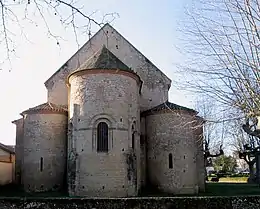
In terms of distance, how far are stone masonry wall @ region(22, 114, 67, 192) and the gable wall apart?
3305 millimetres

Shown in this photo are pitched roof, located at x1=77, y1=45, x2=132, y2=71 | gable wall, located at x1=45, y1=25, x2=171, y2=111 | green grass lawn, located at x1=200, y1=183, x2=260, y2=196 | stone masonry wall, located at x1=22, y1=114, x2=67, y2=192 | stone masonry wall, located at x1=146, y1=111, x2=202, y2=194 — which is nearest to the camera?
pitched roof, located at x1=77, y1=45, x2=132, y2=71

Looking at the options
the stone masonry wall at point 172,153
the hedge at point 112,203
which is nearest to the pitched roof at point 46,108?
the stone masonry wall at point 172,153

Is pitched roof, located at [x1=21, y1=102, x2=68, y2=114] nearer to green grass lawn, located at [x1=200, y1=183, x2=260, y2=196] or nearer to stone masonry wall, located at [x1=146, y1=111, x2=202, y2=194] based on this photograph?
stone masonry wall, located at [x1=146, y1=111, x2=202, y2=194]

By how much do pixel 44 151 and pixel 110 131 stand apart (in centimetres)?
606

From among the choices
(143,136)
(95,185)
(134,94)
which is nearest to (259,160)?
(143,136)

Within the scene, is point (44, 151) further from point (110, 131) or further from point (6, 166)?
point (6, 166)

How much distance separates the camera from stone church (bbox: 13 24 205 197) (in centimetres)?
2267

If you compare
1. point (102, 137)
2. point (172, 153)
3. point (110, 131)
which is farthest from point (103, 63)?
point (172, 153)

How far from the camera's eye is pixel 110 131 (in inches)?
898

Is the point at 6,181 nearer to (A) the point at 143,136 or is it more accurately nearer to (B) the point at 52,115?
(B) the point at 52,115

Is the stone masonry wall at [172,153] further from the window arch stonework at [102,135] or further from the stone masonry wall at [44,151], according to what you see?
the stone masonry wall at [44,151]

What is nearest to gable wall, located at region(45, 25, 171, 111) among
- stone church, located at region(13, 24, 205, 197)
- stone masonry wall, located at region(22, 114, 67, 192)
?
stone church, located at region(13, 24, 205, 197)

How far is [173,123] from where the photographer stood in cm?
2670

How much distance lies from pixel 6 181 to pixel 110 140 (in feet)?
50.1
